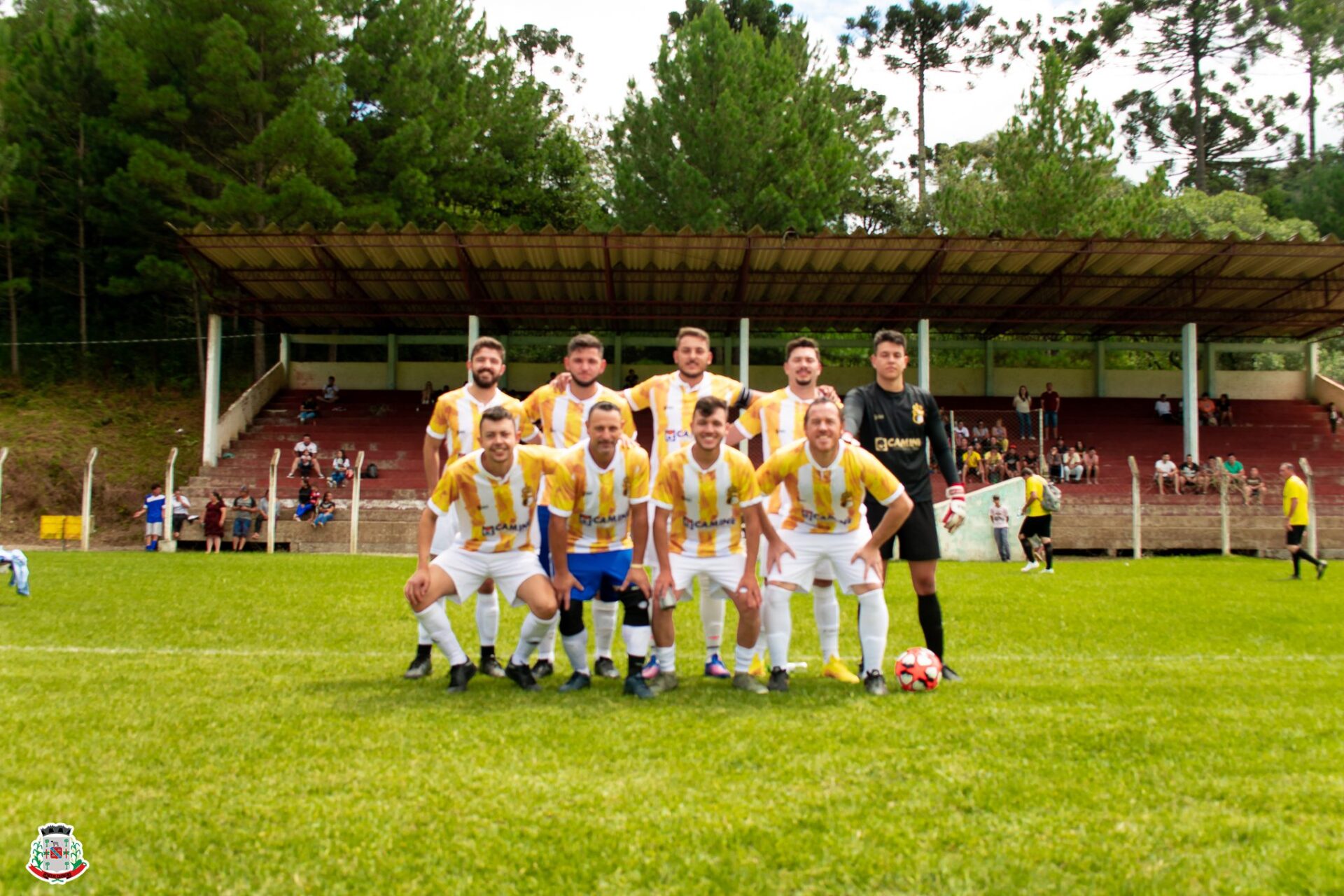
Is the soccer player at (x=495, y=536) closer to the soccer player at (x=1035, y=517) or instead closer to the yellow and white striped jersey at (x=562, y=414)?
the yellow and white striped jersey at (x=562, y=414)

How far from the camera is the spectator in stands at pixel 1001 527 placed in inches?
774

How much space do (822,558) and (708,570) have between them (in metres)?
0.70

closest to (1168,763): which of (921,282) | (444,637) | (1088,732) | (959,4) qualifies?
(1088,732)

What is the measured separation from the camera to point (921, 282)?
27.0 metres

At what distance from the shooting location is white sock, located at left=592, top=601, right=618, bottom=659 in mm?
6516

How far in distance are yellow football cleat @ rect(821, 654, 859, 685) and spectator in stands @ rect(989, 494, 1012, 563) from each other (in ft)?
46.5

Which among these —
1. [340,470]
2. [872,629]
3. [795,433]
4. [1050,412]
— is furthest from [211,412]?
[872,629]

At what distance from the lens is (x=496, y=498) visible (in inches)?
237

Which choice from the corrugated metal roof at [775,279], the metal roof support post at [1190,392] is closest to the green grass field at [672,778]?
the corrugated metal roof at [775,279]

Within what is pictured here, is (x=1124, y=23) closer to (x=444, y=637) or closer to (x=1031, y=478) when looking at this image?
(x=1031, y=478)

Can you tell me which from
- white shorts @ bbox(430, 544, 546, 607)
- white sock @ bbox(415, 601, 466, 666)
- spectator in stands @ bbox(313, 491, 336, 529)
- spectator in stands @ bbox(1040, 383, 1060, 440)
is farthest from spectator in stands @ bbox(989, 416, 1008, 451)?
white sock @ bbox(415, 601, 466, 666)

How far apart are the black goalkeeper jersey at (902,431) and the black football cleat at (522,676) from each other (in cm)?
253

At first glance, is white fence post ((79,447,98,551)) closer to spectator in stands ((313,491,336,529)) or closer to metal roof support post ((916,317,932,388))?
spectator in stands ((313,491,336,529))

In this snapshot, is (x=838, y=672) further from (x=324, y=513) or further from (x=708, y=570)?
(x=324, y=513)
